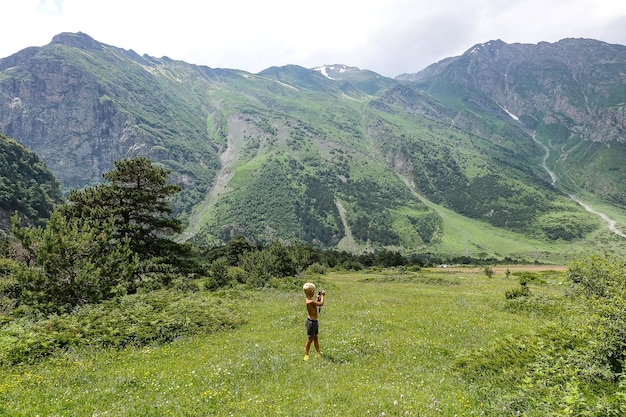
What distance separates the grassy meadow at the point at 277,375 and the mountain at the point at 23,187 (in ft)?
530

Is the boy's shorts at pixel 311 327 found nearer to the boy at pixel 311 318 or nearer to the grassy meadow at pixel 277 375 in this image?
the boy at pixel 311 318

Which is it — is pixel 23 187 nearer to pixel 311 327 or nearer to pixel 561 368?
pixel 311 327

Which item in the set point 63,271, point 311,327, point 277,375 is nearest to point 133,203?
point 63,271

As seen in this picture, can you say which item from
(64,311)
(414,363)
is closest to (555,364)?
(414,363)

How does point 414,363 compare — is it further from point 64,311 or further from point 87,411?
point 64,311

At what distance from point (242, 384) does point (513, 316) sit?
18750mm

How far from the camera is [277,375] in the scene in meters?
13.0

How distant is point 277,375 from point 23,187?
209 metres

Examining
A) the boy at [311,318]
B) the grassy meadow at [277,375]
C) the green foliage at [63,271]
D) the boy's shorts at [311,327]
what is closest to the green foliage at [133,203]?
the green foliage at [63,271]

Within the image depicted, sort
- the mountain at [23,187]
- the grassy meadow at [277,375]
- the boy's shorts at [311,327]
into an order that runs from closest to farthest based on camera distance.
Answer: the grassy meadow at [277,375] < the boy's shorts at [311,327] < the mountain at [23,187]

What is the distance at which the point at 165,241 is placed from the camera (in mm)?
39938

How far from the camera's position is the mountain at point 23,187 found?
15012cm

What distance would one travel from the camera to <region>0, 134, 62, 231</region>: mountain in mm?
150125

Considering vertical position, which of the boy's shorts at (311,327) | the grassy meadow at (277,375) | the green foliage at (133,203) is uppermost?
the green foliage at (133,203)
